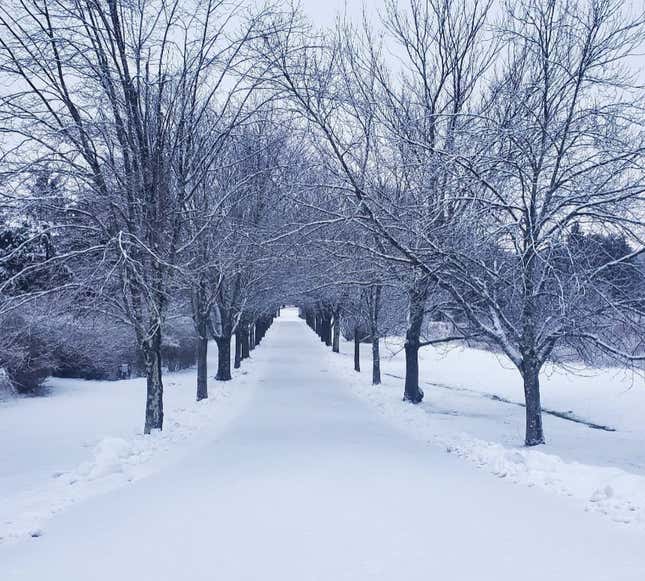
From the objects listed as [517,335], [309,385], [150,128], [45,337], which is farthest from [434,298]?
[45,337]

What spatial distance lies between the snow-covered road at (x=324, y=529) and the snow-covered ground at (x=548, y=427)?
0.52 metres

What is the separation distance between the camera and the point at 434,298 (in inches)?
707

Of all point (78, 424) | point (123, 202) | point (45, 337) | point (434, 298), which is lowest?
point (78, 424)

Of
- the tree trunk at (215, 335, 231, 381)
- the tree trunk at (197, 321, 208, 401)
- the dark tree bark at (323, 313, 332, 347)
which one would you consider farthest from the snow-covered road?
the dark tree bark at (323, 313, 332, 347)

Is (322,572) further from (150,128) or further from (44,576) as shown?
(150,128)

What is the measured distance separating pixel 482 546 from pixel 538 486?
98.7 inches

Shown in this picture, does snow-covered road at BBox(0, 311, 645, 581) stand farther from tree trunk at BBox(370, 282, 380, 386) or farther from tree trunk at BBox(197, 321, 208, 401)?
tree trunk at BBox(370, 282, 380, 386)

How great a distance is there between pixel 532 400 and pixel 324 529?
6.33 metres

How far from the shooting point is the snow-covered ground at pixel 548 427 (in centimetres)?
681

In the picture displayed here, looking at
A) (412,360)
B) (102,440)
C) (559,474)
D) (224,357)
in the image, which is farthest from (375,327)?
(559,474)

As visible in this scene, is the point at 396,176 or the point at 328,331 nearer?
the point at 396,176

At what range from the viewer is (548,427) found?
14.2 metres

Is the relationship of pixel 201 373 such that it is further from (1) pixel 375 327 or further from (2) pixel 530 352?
(2) pixel 530 352

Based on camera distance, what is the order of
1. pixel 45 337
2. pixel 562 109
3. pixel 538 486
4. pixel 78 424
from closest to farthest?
pixel 538 486
pixel 562 109
pixel 78 424
pixel 45 337
